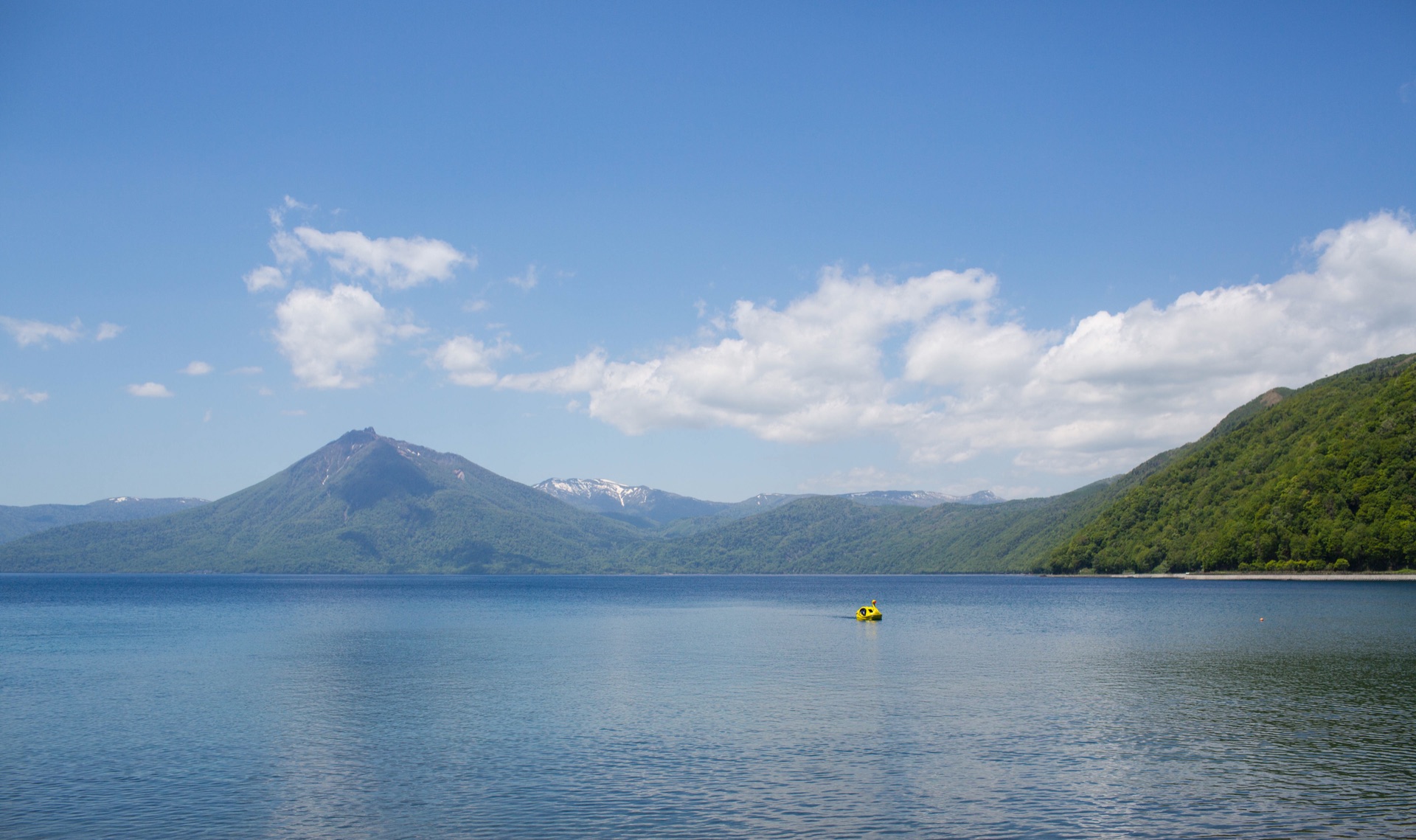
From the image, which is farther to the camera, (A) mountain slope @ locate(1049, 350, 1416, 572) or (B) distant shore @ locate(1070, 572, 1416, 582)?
(A) mountain slope @ locate(1049, 350, 1416, 572)

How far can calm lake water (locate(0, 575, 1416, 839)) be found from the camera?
22.3 meters

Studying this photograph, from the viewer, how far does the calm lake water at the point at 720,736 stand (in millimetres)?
22281

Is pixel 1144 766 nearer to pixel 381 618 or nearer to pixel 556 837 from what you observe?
pixel 556 837

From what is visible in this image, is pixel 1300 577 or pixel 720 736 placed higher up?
pixel 1300 577

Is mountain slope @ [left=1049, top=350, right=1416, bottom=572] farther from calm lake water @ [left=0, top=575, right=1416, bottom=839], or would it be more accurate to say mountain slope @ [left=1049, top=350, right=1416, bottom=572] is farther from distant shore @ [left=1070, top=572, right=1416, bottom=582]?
calm lake water @ [left=0, top=575, right=1416, bottom=839]

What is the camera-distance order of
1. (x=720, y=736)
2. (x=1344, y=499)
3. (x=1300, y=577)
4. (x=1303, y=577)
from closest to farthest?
(x=720, y=736) < (x=1303, y=577) < (x=1300, y=577) < (x=1344, y=499)

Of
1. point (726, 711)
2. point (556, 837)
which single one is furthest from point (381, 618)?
point (556, 837)

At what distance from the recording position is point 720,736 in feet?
105

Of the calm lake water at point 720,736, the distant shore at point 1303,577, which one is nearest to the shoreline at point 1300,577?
the distant shore at point 1303,577

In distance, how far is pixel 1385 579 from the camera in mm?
147625

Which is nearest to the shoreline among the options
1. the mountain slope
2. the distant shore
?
the distant shore

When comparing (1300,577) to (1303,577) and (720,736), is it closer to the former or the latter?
(1303,577)

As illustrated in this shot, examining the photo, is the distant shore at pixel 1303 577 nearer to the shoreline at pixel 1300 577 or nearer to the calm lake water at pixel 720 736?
the shoreline at pixel 1300 577

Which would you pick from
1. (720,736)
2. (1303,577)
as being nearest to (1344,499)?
(1303,577)
